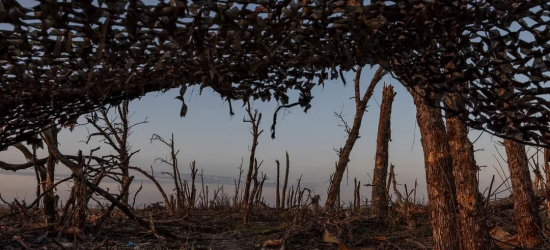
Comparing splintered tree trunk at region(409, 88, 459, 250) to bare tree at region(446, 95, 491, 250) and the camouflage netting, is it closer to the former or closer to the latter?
bare tree at region(446, 95, 491, 250)

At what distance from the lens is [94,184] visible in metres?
7.02

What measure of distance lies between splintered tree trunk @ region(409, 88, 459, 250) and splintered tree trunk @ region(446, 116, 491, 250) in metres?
0.09

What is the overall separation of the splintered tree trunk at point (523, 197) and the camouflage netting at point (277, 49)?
19.0 feet

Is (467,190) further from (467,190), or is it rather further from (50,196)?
(50,196)

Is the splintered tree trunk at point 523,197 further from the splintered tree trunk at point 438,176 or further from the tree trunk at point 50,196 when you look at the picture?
the tree trunk at point 50,196

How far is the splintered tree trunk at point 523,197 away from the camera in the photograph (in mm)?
7512

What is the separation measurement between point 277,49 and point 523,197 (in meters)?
7.25

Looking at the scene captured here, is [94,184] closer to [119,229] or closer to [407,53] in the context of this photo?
[119,229]

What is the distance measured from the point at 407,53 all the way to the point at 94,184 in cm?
576

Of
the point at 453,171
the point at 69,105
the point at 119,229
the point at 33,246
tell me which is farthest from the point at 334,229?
the point at 69,105

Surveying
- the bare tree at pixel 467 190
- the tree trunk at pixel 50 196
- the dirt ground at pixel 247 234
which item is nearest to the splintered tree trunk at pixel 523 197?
the dirt ground at pixel 247 234

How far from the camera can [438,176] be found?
6.18 meters

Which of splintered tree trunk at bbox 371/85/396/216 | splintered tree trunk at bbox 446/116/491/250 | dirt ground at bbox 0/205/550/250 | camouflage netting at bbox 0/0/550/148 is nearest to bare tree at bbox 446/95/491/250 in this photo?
splintered tree trunk at bbox 446/116/491/250

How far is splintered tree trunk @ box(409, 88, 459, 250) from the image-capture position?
6.02 meters
